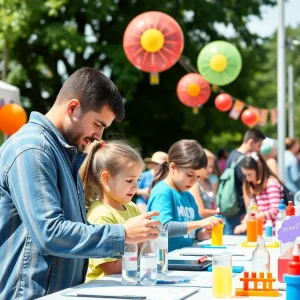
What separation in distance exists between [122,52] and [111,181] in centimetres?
1554

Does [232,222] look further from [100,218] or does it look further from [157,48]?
[100,218]

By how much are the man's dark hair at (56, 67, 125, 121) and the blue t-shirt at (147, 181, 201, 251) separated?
2115mm

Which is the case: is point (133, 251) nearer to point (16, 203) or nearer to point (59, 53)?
point (16, 203)

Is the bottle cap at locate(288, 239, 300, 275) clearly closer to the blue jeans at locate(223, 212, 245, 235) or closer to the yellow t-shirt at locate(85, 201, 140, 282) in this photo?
the yellow t-shirt at locate(85, 201, 140, 282)

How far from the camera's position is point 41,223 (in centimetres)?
309

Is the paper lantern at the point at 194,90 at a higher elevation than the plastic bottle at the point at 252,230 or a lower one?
higher

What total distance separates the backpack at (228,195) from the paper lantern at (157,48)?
9.12 feet

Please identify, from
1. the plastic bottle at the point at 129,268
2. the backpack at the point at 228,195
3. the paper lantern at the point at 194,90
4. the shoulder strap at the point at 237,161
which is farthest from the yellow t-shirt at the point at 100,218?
the paper lantern at the point at 194,90

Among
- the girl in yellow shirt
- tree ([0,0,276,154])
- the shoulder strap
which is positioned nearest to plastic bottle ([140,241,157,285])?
the girl in yellow shirt

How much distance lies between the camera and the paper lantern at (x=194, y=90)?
14.6 meters

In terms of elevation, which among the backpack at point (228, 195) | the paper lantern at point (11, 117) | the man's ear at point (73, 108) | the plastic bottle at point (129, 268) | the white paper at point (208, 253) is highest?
the paper lantern at point (11, 117)

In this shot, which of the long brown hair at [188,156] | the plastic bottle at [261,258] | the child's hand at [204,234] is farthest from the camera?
the child's hand at [204,234]

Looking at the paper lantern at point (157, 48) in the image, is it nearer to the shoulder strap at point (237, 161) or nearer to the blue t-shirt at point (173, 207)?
the shoulder strap at point (237, 161)

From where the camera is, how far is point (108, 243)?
3.18 meters
